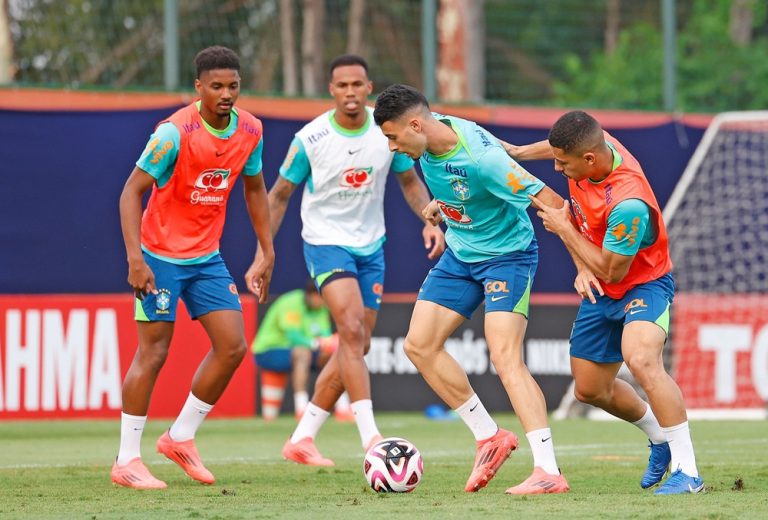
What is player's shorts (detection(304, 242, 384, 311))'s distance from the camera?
905 cm

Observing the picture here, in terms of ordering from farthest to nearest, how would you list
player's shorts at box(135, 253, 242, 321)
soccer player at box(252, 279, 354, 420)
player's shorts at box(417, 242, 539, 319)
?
soccer player at box(252, 279, 354, 420) → player's shorts at box(135, 253, 242, 321) → player's shorts at box(417, 242, 539, 319)

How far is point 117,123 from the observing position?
14.3 metres

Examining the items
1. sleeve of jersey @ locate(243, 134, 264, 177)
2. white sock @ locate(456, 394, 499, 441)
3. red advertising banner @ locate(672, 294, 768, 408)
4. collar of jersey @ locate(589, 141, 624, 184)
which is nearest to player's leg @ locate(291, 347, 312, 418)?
red advertising banner @ locate(672, 294, 768, 408)

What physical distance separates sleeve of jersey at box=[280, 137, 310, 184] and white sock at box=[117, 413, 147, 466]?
2.15m

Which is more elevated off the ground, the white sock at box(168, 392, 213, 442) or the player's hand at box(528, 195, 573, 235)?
the player's hand at box(528, 195, 573, 235)

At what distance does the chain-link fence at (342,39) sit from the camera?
568 inches

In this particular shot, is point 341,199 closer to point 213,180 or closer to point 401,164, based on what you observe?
point 401,164

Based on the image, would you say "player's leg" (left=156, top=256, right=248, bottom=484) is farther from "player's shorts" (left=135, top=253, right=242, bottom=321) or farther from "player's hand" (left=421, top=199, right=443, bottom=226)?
"player's hand" (left=421, top=199, right=443, bottom=226)

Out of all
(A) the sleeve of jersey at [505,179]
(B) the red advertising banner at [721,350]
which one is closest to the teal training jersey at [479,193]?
(A) the sleeve of jersey at [505,179]

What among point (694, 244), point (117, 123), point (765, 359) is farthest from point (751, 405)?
point (117, 123)

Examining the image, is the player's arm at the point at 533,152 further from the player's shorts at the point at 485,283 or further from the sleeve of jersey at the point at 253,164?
the sleeve of jersey at the point at 253,164

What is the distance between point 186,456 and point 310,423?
4.29 ft

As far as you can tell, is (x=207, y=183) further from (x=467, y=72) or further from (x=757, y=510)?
(x=467, y=72)

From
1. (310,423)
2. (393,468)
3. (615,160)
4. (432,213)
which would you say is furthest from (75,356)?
(615,160)
